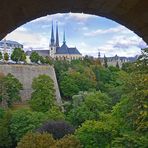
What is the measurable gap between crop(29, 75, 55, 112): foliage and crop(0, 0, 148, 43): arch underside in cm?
4227

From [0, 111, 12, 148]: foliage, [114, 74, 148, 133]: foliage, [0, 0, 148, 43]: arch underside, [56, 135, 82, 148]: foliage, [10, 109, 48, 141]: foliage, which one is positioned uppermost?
[0, 0, 148, 43]: arch underside

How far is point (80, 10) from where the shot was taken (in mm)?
2637

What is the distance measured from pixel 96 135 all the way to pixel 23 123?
14.6m

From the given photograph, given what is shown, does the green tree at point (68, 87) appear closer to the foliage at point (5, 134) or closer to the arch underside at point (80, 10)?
the foliage at point (5, 134)

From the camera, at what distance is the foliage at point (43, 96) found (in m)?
45.2

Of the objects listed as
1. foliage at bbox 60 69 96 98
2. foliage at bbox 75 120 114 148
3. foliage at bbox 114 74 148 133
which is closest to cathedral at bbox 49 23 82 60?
foliage at bbox 60 69 96 98

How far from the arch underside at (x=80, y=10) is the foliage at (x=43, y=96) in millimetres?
42272

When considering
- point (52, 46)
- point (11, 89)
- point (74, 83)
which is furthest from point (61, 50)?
point (11, 89)

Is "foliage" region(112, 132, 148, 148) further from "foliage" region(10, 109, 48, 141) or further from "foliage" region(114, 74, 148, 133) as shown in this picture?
"foliage" region(10, 109, 48, 141)

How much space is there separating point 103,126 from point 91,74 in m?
39.8

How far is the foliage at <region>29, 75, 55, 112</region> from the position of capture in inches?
1780

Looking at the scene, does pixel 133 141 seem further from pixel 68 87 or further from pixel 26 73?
pixel 26 73

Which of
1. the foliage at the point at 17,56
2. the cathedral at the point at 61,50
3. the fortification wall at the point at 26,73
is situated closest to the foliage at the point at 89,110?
the fortification wall at the point at 26,73

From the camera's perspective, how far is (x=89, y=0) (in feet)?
8.19
